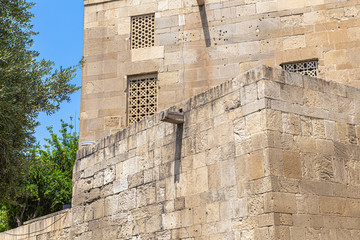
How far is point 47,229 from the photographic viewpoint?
12.0 meters

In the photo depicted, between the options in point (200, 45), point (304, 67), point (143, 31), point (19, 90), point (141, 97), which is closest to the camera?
point (19, 90)

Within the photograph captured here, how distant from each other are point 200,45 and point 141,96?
196 cm

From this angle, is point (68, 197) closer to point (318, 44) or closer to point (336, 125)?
point (318, 44)

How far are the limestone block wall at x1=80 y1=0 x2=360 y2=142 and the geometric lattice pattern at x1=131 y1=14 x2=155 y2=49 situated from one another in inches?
6.1

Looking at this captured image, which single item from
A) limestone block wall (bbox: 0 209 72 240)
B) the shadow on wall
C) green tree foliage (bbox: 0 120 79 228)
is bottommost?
limestone block wall (bbox: 0 209 72 240)

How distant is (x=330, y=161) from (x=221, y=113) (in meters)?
1.71

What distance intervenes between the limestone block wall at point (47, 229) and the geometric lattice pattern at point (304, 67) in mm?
5985

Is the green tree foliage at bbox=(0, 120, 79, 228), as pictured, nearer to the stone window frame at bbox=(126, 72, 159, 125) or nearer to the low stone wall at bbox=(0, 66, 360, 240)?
the stone window frame at bbox=(126, 72, 159, 125)

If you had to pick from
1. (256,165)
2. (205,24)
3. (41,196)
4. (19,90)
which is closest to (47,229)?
(19,90)

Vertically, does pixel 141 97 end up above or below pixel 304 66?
below

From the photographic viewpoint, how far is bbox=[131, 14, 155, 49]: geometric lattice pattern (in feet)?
44.3

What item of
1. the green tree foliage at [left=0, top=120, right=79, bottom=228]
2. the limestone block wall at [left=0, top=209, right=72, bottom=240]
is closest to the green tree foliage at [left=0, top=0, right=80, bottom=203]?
the limestone block wall at [left=0, top=209, right=72, bottom=240]

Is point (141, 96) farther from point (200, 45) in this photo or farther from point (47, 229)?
point (47, 229)

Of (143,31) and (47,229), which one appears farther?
(143,31)
